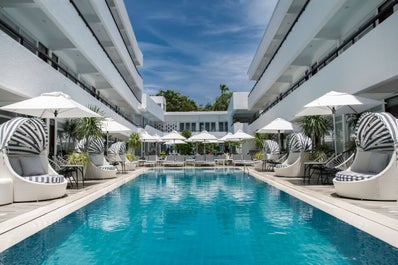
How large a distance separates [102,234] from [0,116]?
889 centimetres

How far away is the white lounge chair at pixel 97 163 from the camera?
12845 mm

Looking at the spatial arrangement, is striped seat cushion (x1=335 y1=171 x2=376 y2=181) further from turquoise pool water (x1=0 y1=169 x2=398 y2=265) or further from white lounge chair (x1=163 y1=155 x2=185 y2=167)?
white lounge chair (x1=163 y1=155 x2=185 y2=167)

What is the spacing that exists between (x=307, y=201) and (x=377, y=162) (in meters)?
1.85

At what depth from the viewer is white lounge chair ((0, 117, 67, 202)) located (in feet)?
23.9

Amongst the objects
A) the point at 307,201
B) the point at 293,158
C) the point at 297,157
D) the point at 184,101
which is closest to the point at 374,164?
the point at 307,201

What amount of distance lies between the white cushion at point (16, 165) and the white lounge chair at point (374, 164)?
7.54m

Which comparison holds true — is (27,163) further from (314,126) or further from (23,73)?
(314,126)

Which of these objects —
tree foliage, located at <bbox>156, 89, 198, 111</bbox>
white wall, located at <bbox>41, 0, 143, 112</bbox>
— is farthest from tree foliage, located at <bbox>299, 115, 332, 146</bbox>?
tree foliage, located at <bbox>156, 89, 198, 111</bbox>

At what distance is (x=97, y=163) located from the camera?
46.5ft

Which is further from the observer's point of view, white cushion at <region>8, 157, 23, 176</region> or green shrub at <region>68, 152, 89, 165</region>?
green shrub at <region>68, 152, 89, 165</region>

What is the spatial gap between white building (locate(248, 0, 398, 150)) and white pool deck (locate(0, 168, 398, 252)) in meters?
3.53

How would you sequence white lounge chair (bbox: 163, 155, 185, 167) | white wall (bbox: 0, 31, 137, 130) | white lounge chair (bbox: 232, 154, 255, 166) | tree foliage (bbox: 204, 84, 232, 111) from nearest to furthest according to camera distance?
white wall (bbox: 0, 31, 137, 130) → white lounge chair (bbox: 163, 155, 185, 167) → white lounge chair (bbox: 232, 154, 255, 166) → tree foliage (bbox: 204, 84, 232, 111)

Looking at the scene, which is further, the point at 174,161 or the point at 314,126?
the point at 174,161

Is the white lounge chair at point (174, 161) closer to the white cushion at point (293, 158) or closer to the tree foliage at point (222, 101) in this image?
the white cushion at point (293, 158)
